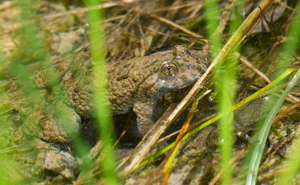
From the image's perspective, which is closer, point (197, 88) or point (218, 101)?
point (197, 88)

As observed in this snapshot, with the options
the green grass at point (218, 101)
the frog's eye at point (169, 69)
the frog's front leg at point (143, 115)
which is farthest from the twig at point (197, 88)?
the frog's front leg at point (143, 115)

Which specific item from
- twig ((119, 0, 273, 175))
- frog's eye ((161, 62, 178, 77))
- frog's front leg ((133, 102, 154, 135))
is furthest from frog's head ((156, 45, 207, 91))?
frog's front leg ((133, 102, 154, 135))

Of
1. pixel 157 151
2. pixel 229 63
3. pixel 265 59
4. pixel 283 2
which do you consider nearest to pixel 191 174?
pixel 157 151

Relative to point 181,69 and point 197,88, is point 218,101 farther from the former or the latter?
point 181,69

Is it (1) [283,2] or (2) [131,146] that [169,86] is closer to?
(2) [131,146]

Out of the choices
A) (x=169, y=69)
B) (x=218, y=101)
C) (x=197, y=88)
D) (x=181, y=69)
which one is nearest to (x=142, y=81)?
(x=169, y=69)

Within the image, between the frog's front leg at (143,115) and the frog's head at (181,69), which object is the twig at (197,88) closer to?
the frog's head at (181,69)

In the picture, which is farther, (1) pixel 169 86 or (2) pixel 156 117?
(2) pixel 156 117
